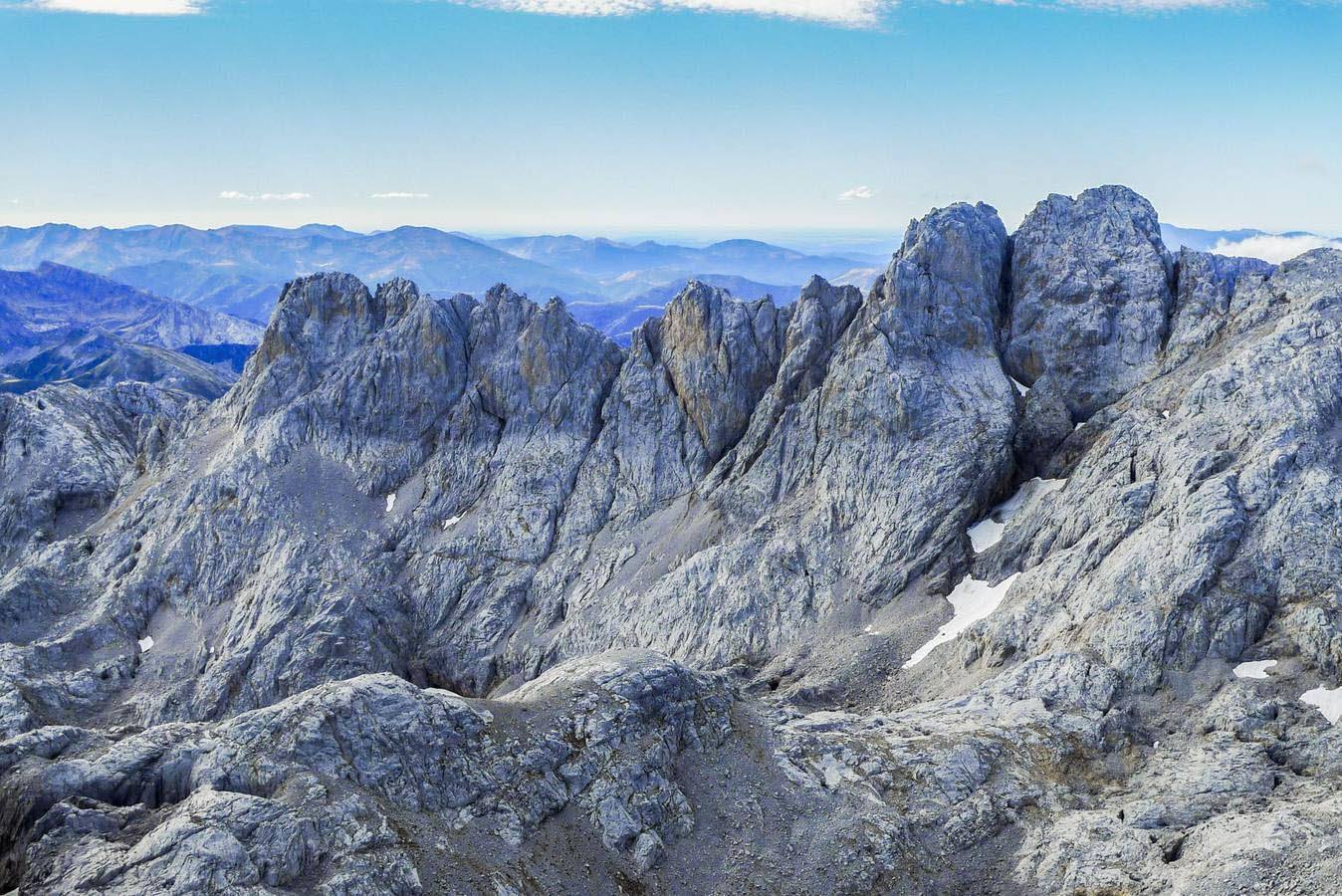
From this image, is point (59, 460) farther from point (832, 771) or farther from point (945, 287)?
point (945, 287)

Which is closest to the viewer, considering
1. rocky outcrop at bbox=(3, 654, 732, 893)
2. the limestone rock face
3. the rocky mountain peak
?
rocky outcrop at bbox=(3, 654, 732, 893)

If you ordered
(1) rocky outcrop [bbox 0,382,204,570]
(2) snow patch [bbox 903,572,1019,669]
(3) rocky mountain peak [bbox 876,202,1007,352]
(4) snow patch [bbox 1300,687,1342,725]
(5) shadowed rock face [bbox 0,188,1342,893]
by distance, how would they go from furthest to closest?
(1) rocky outcrop [bbox 0,382,204,570] → (3) rocky mountain peak [bbox 876,202,1007,352] → (2) snow patch [bbox 903,572,1019,669] → (4) snow patch [bbox 1300,687,1342,725] → (5) shadowed rock face [bbox 0,188,1342,893]

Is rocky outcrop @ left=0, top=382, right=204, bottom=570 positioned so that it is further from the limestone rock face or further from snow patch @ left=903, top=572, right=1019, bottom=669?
the limestone rock face

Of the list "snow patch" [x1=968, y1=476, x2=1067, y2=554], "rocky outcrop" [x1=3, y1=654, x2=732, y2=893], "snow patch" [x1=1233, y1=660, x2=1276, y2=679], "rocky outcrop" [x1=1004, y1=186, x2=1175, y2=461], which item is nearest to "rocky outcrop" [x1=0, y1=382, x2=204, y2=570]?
"rocky outcrop" [x1=3, y1=654, x2=732, y2=893]

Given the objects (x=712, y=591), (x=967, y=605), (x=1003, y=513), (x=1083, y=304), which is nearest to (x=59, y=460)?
(x=712, y=591)

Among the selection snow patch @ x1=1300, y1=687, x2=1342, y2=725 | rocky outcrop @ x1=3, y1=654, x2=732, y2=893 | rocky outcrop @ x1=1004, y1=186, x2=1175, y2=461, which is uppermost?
rocky outcrop @ x1=1004, y1=186, x2=1175, y2=461

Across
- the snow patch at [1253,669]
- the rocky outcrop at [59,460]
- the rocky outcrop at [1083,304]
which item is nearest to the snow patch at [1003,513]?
the rocky outcrop at [1083,304]

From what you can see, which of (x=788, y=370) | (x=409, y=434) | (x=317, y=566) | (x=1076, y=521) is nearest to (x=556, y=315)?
(x=409, y=434)
